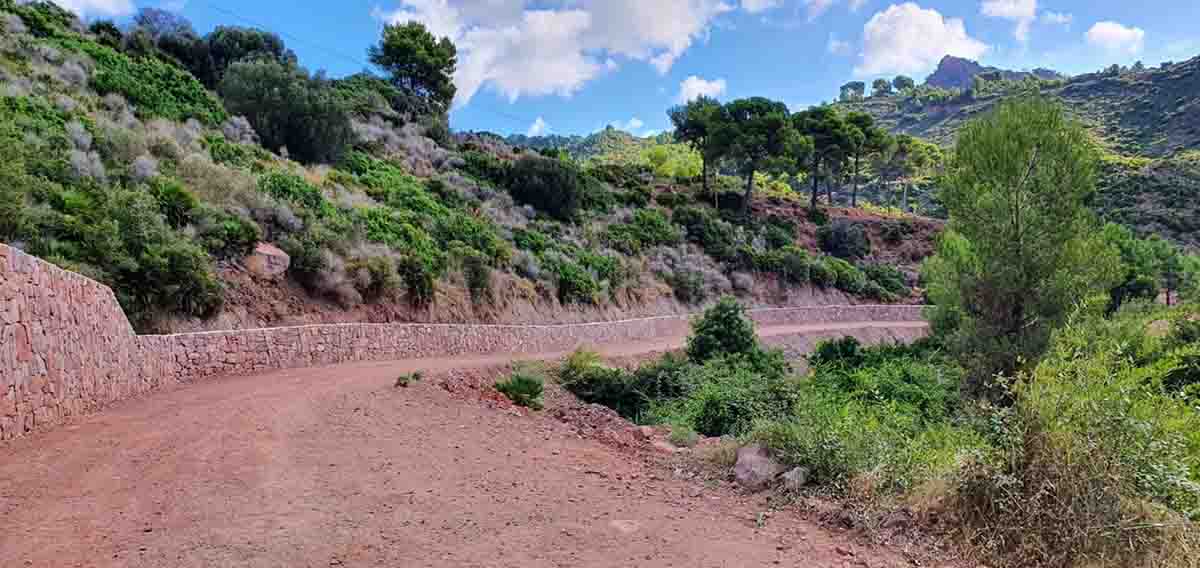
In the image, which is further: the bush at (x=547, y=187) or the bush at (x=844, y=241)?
the bush at (x=844, y=241)

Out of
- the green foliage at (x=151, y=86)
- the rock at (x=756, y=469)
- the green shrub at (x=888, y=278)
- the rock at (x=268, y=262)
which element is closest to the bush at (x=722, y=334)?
the rock at (x=268, y=262)

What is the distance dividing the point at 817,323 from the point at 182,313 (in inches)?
1179

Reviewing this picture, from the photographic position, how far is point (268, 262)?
57.4ft

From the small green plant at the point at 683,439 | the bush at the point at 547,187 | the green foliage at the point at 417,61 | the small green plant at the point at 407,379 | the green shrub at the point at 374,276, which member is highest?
the green foliage at the point at 417,61

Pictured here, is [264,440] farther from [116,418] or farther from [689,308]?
[689,308]

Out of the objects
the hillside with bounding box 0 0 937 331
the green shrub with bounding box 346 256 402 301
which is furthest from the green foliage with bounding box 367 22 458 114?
the green shrub with bounding box 346 256 402 301

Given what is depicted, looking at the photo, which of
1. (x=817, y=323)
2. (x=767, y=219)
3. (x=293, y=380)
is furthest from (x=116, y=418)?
(x=767, y=219)

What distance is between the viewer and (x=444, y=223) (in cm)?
2673

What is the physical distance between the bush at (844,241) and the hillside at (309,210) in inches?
19.8

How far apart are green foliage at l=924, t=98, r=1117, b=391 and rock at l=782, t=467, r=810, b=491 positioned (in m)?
6.70

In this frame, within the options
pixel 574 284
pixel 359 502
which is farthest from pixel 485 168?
pixel 359 502

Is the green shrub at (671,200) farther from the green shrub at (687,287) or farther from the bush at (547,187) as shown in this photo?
the green shrub at (687,287)

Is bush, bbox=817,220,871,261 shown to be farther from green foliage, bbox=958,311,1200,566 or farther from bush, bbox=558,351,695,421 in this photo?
green foliage, bbox=958,311,1200,566

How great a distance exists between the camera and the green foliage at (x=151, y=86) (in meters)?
24.6
